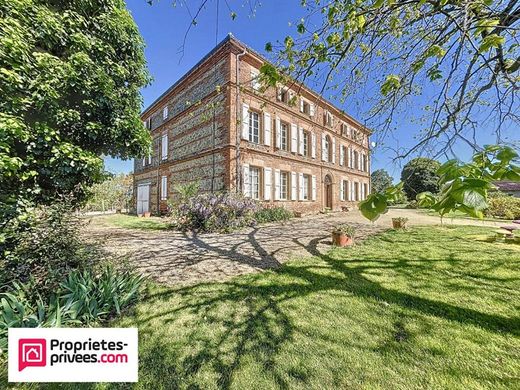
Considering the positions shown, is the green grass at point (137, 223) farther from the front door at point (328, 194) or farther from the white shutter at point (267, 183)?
the front door at point (328, 194)

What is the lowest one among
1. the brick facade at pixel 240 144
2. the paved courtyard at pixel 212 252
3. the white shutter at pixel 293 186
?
the paved courtyard at pixel 212 252

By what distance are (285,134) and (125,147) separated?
1132 cm

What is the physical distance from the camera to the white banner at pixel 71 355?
6.77 feet

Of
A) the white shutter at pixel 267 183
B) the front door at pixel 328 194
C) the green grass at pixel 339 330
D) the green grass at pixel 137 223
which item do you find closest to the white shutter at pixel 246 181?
the white shutter at pixel 267 183

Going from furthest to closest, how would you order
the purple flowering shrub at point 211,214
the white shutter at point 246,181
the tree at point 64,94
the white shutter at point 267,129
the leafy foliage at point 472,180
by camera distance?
the white shutter at point 267,129 < the white shutter at point 246,181 < the purple flowering shrub at point 211,214 < the tree at point 64,94 < the leafy foliage at point 472,180

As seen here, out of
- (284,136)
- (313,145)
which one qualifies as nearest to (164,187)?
(284,136)

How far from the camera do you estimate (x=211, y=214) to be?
351 inches

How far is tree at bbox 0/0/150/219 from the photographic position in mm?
2781

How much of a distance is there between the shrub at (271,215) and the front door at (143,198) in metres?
10.9

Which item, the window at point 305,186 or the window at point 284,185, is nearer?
the window at point 284,185

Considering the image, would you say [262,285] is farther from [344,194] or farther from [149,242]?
[344,194]

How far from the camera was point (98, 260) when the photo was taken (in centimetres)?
360

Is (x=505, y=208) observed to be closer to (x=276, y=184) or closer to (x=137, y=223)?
(x=276, y=184)

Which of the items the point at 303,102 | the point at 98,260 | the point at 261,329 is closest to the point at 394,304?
the point at 261,329
